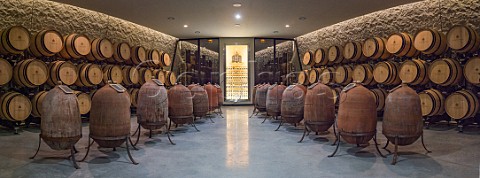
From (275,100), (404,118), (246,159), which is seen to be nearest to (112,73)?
(275,100)

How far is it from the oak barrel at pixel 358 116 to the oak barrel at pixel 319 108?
2.60ft

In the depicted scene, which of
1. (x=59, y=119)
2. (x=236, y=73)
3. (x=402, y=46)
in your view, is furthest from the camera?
(x=236, y=73)

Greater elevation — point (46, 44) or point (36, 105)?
point (46, 44)

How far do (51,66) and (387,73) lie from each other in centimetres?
829

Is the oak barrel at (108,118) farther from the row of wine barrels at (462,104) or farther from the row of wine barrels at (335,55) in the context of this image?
the row of wine barrels at (335,55)

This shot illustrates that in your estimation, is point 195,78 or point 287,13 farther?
point 195,78

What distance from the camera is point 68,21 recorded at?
7.81 m

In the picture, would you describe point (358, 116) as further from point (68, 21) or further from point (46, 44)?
point (68, 21)

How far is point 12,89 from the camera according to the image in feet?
20.6

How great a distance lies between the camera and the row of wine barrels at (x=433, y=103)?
251 inches

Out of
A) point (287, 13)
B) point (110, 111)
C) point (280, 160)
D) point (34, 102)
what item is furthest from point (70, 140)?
point (287, 13)

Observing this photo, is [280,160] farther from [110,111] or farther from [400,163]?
[110,111]

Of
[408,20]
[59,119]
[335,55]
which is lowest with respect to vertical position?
[59,119]

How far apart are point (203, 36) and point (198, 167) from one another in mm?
9536
